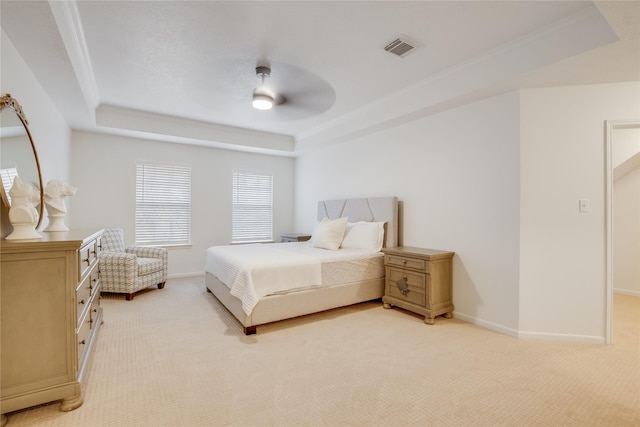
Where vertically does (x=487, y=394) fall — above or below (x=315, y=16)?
below

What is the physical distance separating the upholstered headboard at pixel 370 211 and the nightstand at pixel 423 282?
1.56 ft

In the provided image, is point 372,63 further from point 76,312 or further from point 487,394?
point 76,312

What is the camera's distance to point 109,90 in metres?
3.76

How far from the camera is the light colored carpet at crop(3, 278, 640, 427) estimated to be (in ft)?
5.75

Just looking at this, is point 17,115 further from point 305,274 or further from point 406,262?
point 406,262

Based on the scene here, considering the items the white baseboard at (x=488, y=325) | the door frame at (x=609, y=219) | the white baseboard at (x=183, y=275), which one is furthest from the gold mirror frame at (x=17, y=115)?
the door frame at (x=609, y=219)

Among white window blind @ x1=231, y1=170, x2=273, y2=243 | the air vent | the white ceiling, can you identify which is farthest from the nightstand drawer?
white window blind @ x1=231, y1=170, x2=273, y2=243

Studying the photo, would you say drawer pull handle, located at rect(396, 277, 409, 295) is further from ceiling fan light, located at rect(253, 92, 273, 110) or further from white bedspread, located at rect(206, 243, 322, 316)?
ceiling fan light, located at rect(253, 92, 273, 110)

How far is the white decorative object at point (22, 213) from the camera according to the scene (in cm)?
176

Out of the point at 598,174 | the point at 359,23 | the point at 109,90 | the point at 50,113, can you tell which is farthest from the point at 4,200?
the point at 598,174

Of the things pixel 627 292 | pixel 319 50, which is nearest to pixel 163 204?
pixel 319 50

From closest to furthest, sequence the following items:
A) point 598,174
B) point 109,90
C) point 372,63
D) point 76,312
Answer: point 76,312 → point 598,174 → point 372,63 → point 109,90

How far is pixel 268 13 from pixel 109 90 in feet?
8.89

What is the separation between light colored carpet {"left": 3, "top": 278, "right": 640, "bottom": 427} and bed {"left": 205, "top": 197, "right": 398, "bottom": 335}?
0.24m
